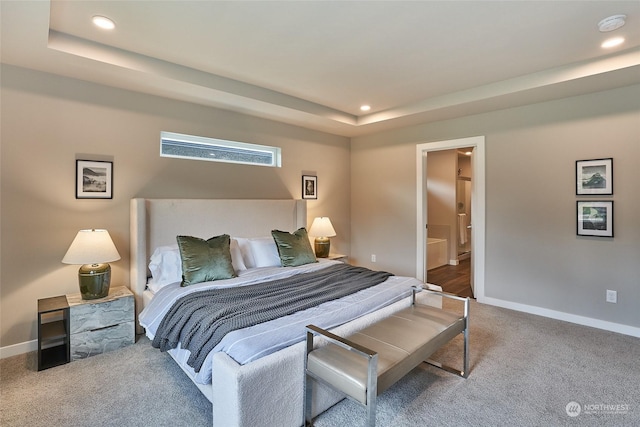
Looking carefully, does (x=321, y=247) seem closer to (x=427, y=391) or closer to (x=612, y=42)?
(x=427, y=391)

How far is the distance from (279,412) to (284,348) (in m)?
0.32

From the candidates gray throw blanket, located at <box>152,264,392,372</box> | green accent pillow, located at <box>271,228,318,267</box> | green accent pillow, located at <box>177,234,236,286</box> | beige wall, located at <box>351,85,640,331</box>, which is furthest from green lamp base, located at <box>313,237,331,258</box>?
beige wall, located at <box>351,85,640,331</box>

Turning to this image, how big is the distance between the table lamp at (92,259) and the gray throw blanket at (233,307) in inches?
33.2

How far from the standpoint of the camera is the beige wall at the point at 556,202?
3.09m

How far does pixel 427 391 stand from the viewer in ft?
7.07

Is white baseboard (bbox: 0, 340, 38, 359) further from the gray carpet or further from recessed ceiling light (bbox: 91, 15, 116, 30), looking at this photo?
recessed ceiling light (bbox: 91, 15, 116, 30)

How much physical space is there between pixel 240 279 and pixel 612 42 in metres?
3.75

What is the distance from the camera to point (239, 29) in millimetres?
2365

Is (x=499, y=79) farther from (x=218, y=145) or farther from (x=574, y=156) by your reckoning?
(x=218, y=145)

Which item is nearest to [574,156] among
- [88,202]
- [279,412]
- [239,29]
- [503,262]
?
[503,262]

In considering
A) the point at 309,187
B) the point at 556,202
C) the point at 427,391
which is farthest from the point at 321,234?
the point at 556,202

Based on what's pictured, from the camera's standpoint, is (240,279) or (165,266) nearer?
(240,279)

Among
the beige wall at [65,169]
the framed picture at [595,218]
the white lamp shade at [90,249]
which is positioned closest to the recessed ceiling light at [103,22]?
the beige wall at [65,169]

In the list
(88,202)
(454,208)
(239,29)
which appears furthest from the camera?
(454,208)
